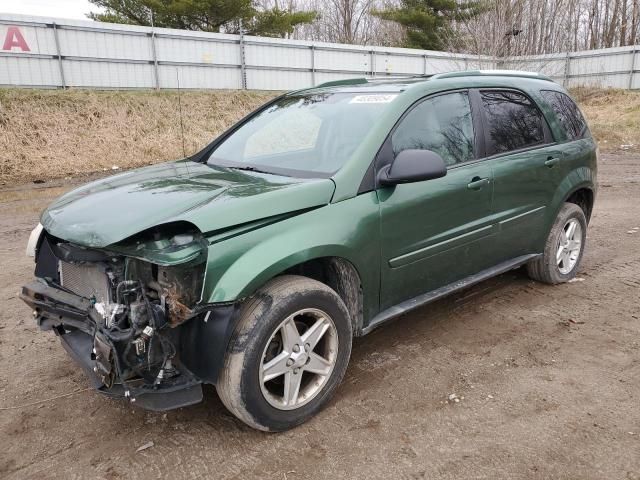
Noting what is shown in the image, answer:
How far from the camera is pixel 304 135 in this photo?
382 centimetres

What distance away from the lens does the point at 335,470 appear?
99.9 inches

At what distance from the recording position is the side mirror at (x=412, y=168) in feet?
10.2

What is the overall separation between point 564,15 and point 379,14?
11042 millimetres

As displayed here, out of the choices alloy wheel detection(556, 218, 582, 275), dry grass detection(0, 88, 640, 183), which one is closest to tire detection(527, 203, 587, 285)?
alloy wheel detection(556, 218, 582, 275)

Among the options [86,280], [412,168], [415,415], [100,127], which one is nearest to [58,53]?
[100,127]

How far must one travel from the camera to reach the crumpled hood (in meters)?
2.54

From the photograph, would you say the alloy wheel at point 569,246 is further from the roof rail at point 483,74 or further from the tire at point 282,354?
the tire at point 282,354

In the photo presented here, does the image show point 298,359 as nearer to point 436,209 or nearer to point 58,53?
point 436,209

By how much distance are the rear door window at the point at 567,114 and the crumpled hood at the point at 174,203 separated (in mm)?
2798

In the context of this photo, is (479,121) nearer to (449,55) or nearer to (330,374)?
(330,374)

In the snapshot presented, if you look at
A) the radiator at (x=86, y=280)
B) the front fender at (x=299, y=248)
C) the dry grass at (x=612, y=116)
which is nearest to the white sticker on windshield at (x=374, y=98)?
the front fender at (x=299, y=248)

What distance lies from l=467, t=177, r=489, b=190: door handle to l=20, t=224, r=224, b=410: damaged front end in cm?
201

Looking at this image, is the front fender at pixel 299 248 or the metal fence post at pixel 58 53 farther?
the metal fence post at pixel 58 53

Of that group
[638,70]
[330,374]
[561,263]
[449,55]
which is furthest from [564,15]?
[330,374]
